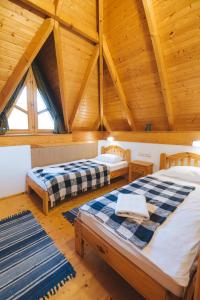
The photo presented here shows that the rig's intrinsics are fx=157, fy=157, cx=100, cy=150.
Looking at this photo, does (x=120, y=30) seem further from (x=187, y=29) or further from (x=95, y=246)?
(x=95, y=246)

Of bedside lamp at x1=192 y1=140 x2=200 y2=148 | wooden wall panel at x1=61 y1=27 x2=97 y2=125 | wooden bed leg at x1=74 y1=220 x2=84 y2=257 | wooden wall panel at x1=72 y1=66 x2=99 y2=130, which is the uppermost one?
wooden wall panel at x1=61 y1=27 x2=97 y2=125

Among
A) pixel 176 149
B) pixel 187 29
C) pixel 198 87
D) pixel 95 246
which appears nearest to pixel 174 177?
pixel 176 149

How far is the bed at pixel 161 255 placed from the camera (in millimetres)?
1012

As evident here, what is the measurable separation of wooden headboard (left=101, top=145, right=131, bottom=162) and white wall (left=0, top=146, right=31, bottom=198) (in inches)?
88.3

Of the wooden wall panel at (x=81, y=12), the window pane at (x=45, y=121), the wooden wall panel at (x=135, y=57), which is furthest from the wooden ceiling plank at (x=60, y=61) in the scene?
the wooden wall panel at (x=135, y=57)

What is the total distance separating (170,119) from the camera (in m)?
3.28

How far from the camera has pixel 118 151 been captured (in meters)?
4.59

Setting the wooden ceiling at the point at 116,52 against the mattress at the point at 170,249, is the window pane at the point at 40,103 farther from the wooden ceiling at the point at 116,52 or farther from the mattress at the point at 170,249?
the mattress at the point at 170,249

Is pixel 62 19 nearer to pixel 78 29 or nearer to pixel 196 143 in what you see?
pixel 78 29

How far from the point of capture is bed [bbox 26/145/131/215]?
8.56 feet

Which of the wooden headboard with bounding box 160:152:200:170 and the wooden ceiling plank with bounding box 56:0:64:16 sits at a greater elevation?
the wooden ceiling plank with bounding box 56:0:64:16

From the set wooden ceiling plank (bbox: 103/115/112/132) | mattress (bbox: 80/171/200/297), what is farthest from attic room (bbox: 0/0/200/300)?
wooden ceiling plank (bbox: 103/115/112/132)

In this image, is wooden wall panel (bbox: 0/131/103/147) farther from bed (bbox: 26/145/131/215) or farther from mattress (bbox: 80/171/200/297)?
mattress (bbox: 80/171/200/297)

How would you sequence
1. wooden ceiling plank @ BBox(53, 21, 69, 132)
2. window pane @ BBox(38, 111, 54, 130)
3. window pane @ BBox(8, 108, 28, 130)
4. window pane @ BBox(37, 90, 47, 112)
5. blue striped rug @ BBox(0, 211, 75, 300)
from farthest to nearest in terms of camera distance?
window pane @ BBox(38, 111, 54, 130), window pane @ BBox(37, 90, 47, 112), window pane @ BBox(8, 108, 28, 130), wooden ceiling plank @ BBox(53, 21, 69, 132), blue striped rug @ BBox(0, 211, 75, 300)
